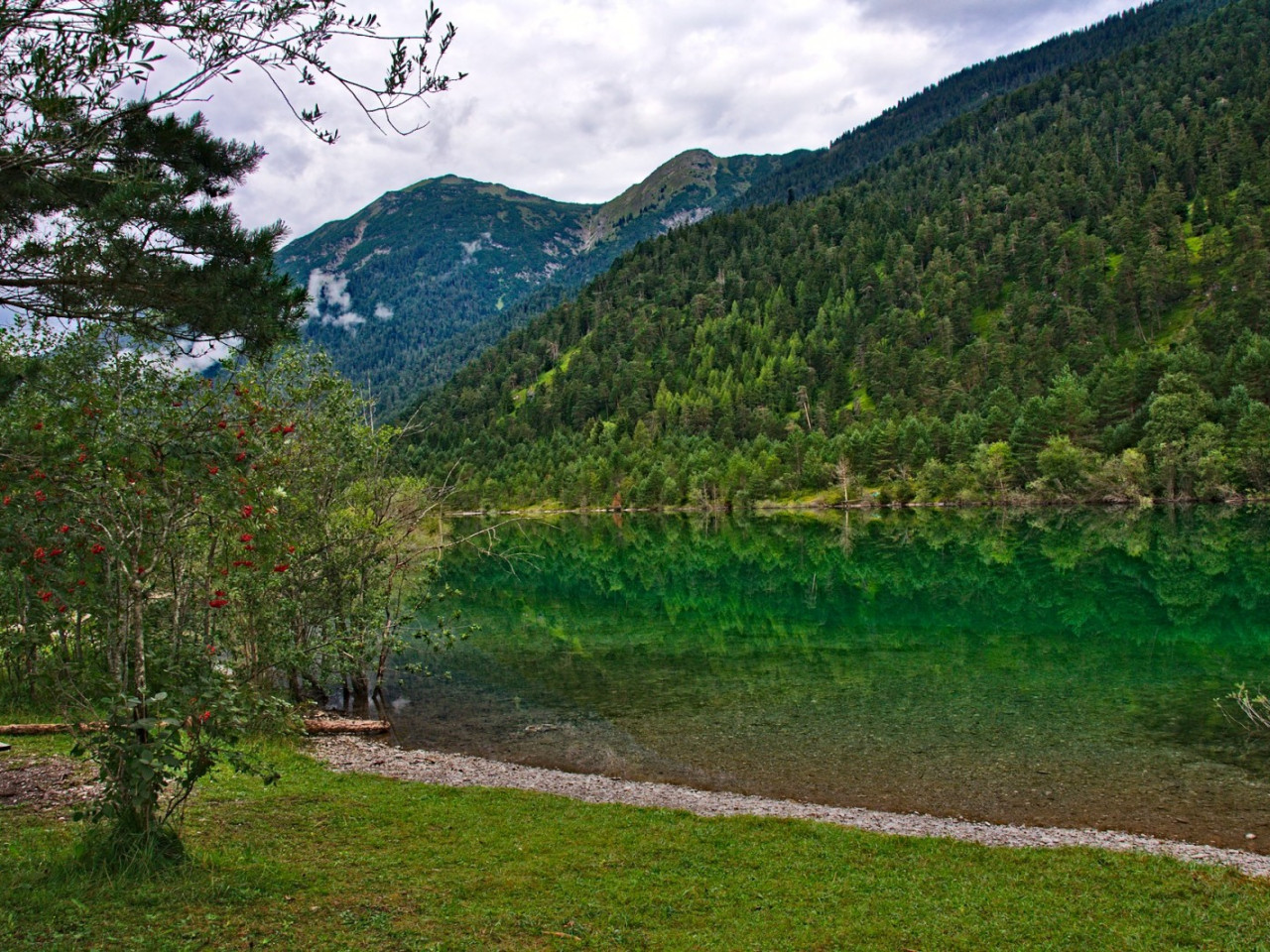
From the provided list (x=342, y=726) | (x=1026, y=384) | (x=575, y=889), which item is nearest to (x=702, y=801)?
(x=575, y=889)

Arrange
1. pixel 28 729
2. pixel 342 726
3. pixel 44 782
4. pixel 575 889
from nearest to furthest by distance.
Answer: pixel 575 889 → pixel 44 782 → pixel 28 729 → pixel 342 726

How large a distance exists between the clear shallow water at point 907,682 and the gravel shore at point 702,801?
991mm

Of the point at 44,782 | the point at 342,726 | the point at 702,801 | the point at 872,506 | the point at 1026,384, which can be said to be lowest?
the point at 702,801

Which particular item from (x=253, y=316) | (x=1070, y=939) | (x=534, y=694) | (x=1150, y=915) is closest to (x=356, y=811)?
(x=253, y=316)

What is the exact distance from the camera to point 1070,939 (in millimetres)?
9594

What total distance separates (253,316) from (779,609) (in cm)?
3975

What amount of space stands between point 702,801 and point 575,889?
24.0ft

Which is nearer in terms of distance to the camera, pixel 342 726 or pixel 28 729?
pixel 28 729

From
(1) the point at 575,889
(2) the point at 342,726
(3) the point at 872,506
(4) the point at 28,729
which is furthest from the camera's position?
(3) the point at 872,506

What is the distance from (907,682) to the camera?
2809 centimetres

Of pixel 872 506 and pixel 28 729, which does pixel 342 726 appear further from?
pixel 872 506

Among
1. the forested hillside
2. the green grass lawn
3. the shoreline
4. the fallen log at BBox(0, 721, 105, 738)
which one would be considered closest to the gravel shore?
the green grass lawn

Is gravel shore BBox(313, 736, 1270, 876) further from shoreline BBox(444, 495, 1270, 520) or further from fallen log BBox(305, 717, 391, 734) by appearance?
shoreline BBox(444, 495, 1270, 520)

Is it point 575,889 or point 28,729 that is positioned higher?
point 28,729
